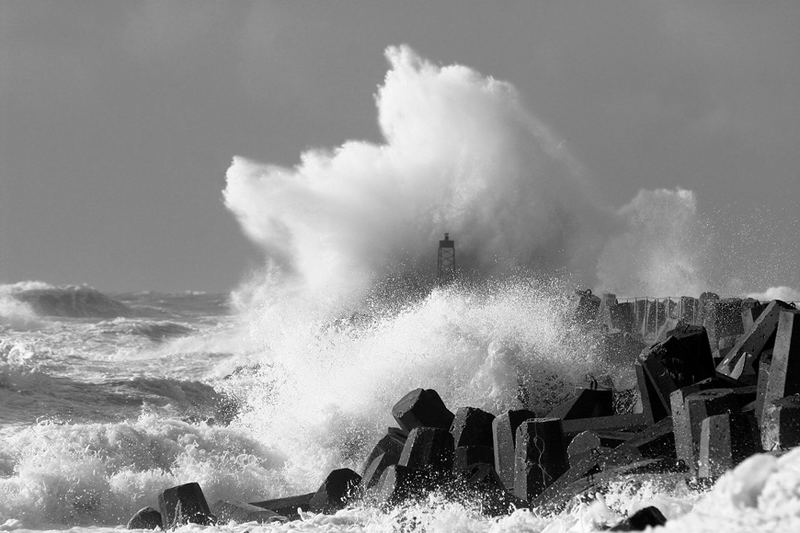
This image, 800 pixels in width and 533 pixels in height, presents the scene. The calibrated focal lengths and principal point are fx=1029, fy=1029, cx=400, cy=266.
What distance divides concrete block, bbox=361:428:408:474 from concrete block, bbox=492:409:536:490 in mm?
771

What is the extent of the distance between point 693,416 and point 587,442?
0.92 m

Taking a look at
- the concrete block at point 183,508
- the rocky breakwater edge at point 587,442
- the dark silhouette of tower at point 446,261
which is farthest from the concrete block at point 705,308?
the dark silhouette of tower at point 446,261

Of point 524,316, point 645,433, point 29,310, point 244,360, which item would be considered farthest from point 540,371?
point 29,310

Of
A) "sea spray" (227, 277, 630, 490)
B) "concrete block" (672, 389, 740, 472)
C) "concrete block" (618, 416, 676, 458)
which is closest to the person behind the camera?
"concrete block" (672, 389, 740, 472)

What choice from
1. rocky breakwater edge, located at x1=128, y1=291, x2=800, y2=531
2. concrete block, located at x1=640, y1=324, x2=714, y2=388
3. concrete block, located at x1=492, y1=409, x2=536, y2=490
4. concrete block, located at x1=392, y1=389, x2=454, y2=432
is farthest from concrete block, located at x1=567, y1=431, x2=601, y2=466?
concrete block, located at x1=392, y1=389, x2=454, y2=432

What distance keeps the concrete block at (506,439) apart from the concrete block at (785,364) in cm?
161

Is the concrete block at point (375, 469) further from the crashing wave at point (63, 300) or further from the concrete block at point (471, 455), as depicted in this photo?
the crashing wave at point (63, 300)

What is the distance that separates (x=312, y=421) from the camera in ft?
35.7

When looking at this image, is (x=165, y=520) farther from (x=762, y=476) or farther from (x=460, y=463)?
(x=762, y=476)

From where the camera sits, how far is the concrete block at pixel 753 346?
7.16 meters

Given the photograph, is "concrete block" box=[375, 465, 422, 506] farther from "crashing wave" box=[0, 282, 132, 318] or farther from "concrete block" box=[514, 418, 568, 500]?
"crashing wave" box=[0, 282, 132, 318]

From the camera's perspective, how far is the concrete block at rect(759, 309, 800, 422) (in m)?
5.87

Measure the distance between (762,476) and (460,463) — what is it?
4402 millimetres

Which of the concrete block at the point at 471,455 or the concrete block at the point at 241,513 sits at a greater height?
the concrete block at the point at 471,455
